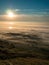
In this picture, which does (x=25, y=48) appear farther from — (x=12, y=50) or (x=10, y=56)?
(x=10, y=56)

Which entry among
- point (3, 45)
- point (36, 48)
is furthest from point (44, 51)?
point (3, 45)

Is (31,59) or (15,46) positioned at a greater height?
(15,46)

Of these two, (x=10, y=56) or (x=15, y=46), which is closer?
(x=10, y=56)

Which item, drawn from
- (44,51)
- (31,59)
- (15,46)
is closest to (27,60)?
(31,59)

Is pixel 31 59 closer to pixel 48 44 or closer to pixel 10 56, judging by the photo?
pixel 10 56

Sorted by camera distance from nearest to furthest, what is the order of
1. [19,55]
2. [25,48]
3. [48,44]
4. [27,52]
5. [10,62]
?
[10,62], [19,55], [27,52], [25,48], [48,44]

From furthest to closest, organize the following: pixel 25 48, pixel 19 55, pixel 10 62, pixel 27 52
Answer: pixel 25 48 < pixel 27 52 < pixel 19 55 < pixel 10 62

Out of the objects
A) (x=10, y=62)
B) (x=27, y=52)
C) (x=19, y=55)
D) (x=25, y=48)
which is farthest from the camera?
(x=25, y=48)

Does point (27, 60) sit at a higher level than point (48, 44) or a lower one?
lower

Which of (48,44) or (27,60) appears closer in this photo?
(27,60)
